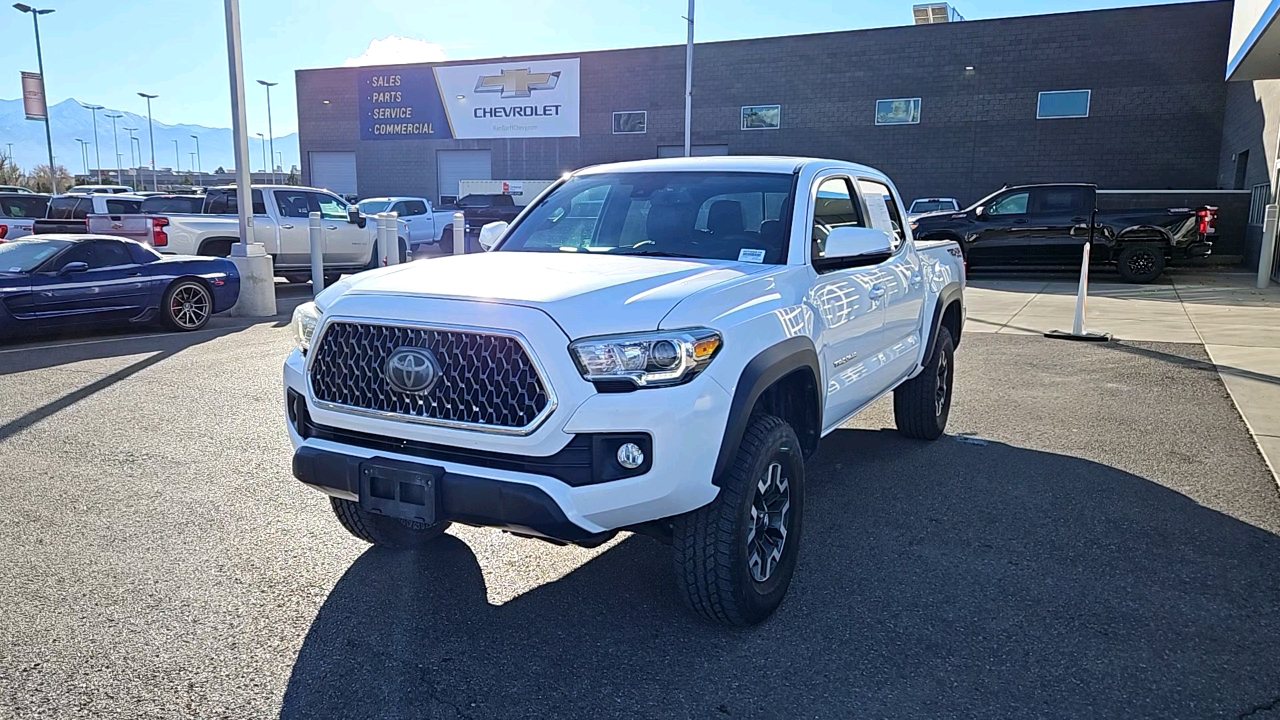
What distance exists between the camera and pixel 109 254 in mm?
10609

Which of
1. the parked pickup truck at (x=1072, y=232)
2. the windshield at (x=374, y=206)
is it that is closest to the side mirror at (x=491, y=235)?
the parked pickup truck at (x=1072, y=232)

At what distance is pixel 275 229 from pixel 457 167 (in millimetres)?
24769

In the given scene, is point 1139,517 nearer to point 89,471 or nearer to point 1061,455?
point 1061,455

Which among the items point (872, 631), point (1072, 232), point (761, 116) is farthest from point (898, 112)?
point (872, 631)

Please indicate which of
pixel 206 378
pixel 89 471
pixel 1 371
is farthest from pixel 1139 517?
pixel 1 371

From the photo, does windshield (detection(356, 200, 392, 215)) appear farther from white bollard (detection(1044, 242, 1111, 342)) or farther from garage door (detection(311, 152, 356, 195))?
garage door (detection(311, 152, 356, 195))

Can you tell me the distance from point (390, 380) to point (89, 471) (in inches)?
129

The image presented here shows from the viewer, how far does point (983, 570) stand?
13.3ft

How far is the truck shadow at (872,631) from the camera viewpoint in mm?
2971

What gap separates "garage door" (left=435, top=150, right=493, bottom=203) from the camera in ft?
128

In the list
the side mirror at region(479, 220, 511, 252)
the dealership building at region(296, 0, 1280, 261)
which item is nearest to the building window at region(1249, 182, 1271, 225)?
the dealership building at region(296, 0, 1280, 261)

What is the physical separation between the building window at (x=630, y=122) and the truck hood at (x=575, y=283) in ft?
106

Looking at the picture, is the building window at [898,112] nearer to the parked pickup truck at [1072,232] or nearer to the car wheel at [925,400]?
the parked pickup truck at [1072,232]

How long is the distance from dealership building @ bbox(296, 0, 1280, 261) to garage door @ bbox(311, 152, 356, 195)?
145mm
